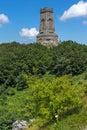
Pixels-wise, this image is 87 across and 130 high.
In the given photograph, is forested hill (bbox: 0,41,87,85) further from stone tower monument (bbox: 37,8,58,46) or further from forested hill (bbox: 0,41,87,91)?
stone tower monument (bbox: 37,8,58,46)

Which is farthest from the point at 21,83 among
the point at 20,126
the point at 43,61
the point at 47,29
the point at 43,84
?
the point at 43,84

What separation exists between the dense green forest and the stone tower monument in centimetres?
786

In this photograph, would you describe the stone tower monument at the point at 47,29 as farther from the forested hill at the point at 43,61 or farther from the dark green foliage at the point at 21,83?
the dark green foliage at the point at 21,83

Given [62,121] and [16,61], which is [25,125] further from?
[16,61]

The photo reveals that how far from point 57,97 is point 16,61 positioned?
1511 inches

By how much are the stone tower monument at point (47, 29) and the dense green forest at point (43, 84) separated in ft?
25.8

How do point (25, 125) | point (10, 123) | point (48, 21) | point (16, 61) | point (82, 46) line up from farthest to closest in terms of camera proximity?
point (48, 21)
point (82, 46)
point (16, 61)
point (10, 123)
point (25, 125)

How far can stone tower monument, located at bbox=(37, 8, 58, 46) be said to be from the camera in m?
86.1

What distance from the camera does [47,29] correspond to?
86375 millimetres

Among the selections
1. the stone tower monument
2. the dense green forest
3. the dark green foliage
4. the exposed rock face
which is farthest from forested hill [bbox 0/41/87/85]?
the exposed rock face

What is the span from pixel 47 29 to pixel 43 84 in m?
57.0

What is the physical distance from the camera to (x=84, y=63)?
60438mm

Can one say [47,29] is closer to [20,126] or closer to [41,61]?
[41,61]

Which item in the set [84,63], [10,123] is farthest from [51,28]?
[10,123]
